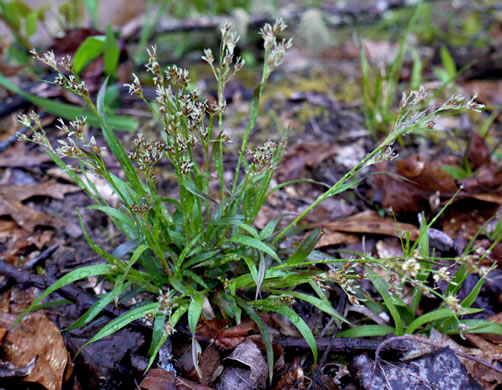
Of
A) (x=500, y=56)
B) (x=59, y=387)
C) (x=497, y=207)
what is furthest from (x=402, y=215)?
(x=500, y=56)

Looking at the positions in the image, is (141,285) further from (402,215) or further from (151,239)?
(402,215)

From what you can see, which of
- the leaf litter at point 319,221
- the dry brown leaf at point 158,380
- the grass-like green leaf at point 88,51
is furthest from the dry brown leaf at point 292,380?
the grass-like green leaf at point 88,51

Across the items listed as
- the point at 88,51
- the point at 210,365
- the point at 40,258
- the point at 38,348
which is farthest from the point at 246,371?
the point at 88,51

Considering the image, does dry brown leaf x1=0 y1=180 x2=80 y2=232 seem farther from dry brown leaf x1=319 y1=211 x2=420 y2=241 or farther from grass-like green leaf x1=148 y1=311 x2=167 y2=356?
dry brown leaf x1=319 y1=211 x2=420 y2=241

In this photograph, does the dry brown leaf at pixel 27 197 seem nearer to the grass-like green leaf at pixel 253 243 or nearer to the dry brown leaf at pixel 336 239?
the grass-like green leaf at pixel 253 243

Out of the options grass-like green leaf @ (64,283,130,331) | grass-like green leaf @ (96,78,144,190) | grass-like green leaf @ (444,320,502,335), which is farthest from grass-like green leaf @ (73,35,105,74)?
grass-like green leaf @ (444,320,502,335)

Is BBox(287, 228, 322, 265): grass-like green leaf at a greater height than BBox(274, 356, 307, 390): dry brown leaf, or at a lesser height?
greater
